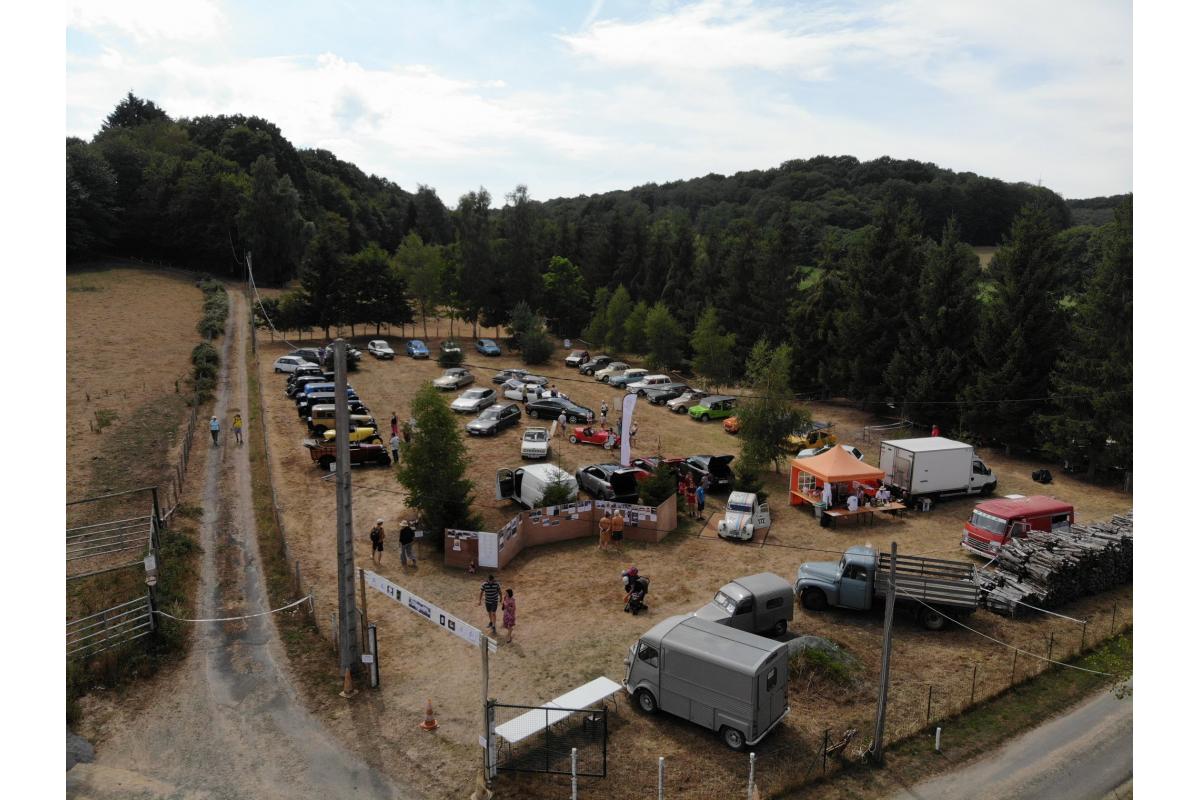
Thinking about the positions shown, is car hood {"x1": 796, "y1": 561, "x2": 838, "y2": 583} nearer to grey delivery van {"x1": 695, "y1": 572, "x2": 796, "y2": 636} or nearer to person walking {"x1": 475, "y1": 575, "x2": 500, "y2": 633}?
grey delivery van {"x1": 695, "y1": 572, "x2": 796, "y2": 636}

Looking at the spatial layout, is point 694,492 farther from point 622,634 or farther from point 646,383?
point 646,383

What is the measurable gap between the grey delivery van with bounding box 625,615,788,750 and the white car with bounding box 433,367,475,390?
114 feet

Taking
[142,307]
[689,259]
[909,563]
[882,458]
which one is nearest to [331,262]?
[142,307]

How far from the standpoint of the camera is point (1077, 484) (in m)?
34.0

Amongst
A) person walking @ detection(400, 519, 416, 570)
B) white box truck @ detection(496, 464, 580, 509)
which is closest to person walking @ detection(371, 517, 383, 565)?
person walking @ detection(400, 519, 416, 570)

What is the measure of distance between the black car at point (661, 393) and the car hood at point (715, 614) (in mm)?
31113

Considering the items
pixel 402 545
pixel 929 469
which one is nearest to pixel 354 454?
pixel 402 545

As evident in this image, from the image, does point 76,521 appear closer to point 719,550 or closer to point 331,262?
point 719,550

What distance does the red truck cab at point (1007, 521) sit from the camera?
24.3 metres

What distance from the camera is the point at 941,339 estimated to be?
4388cm

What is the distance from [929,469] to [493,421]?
67.9ft

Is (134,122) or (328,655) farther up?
(134,122)

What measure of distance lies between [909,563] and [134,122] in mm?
150635

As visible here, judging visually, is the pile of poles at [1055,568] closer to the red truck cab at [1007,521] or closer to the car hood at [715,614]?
the red truck cab at [1007,521]
